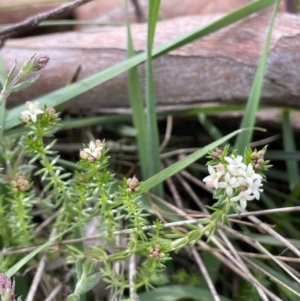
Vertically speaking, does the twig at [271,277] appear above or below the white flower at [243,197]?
below

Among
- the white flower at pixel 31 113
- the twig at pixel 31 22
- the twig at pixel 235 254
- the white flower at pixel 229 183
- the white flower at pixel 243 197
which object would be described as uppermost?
the twig at pixel 31 22

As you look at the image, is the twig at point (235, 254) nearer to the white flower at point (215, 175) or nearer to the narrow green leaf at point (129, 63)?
the white flower at point (215, 175)

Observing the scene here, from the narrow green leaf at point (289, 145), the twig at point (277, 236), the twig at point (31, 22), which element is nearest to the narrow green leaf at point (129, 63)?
the twig at point (31, 22)

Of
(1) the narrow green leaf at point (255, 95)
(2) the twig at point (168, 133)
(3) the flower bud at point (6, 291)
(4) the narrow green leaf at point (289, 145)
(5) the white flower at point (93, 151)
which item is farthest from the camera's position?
(2) the twig at point (168, 133)

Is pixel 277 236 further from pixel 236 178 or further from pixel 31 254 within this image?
pixel 31 254

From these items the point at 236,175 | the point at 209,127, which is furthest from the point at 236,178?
the point at 209,127

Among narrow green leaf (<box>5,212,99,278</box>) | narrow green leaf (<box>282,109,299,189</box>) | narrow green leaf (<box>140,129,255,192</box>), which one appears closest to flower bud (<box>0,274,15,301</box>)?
narrow green leaf (<box>5,212,99,278</box>)

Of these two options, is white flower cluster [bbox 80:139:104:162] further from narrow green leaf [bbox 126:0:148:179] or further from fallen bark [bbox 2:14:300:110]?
fallen bark [bbox 2:14:300:110]
